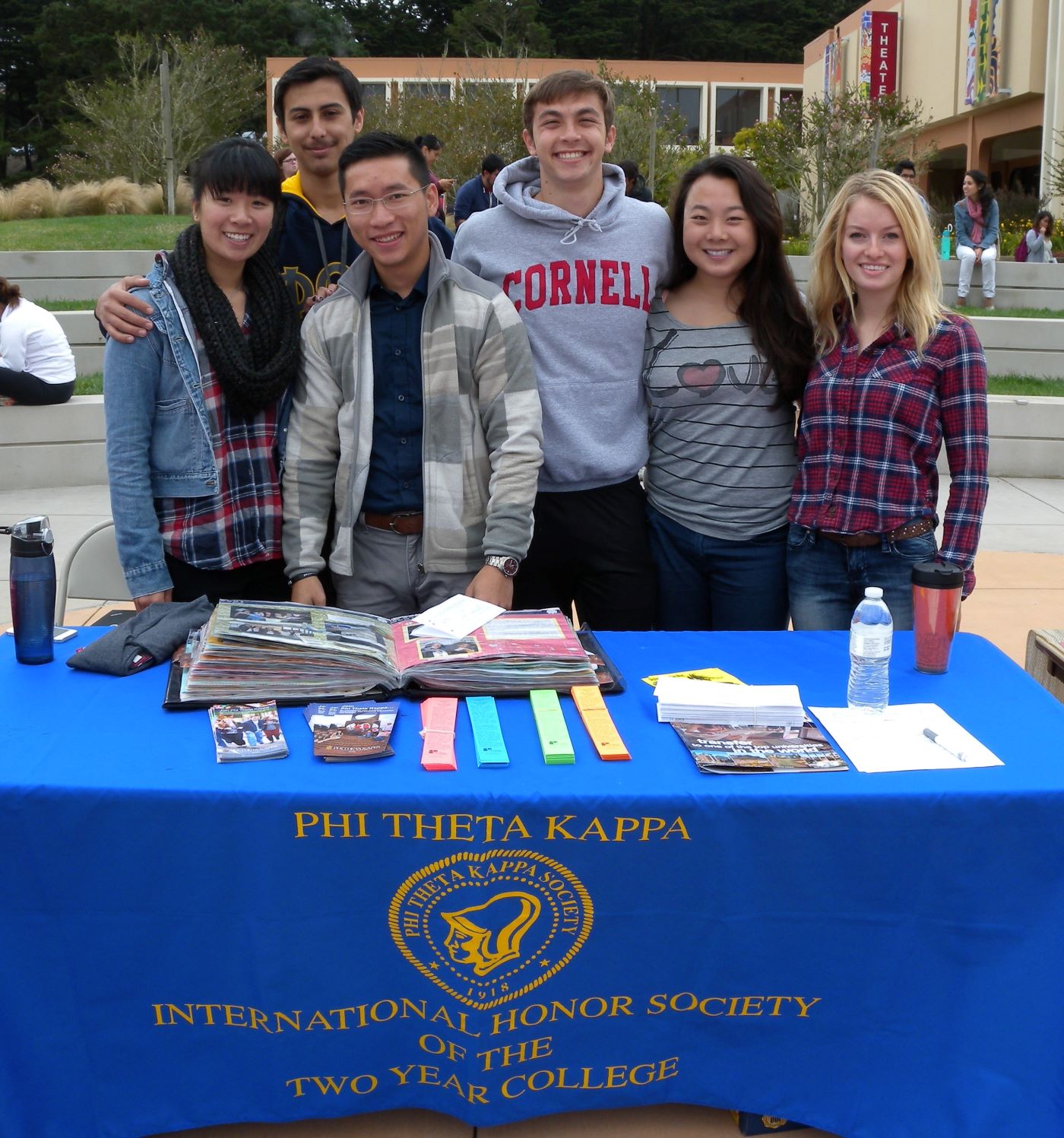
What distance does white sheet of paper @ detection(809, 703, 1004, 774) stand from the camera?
2.04m

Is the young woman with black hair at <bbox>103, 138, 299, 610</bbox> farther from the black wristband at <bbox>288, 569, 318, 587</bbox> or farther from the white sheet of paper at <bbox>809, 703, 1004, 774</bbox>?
the white sheet of paper at <bbox>809, 703, 1004, 774</bbox>

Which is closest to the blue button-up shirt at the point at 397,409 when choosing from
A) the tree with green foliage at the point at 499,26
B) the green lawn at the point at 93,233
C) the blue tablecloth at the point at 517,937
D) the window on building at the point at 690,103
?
the blue tablecloth at the point at 517,937

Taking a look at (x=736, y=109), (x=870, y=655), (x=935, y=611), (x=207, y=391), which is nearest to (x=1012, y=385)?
(x=935, y=611)

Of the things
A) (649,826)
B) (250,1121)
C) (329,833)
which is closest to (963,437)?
(649,826)

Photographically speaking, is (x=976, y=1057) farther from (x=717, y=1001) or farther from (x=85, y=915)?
(x=85, y=915)

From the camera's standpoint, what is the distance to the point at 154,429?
276 cm

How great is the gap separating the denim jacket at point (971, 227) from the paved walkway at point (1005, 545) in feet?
18.7

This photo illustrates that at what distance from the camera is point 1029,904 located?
2.02 m

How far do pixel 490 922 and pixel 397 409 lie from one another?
1.29 meters

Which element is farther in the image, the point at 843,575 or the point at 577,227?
the point at 577,227

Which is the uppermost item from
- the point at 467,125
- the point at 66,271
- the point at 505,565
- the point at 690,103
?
the point at 690,103

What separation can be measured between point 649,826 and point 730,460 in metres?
1.30

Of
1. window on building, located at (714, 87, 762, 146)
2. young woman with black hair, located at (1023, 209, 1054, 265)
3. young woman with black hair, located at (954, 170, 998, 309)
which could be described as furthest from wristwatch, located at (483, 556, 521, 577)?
window on building, located at (714, 87, 762, 146)

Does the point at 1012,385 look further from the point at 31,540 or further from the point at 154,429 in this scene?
the point at 31,540
